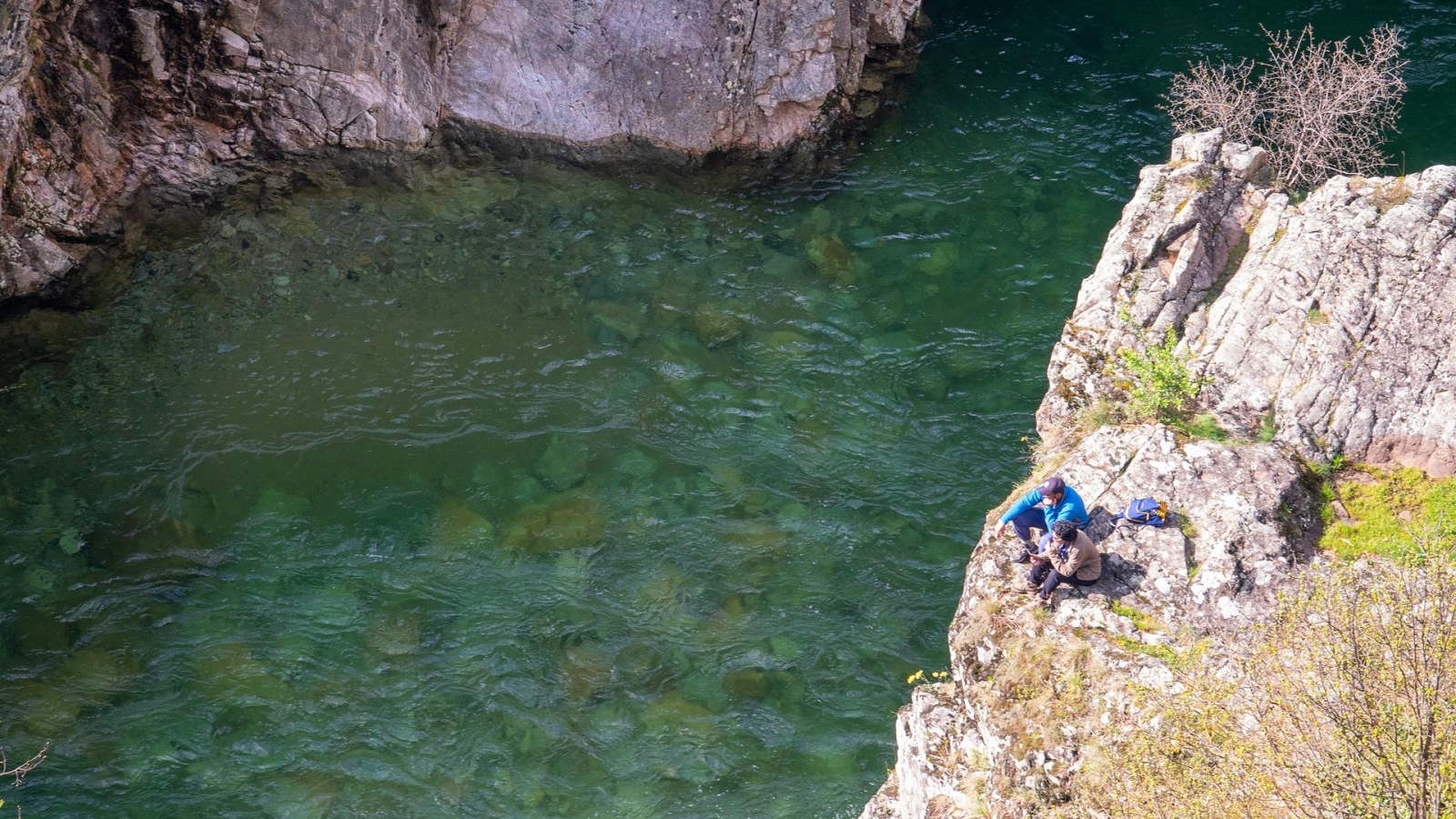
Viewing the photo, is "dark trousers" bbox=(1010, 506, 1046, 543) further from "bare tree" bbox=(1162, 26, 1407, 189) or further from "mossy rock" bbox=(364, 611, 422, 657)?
"bare tree" bbox=(1162, 26, 1407, 189)

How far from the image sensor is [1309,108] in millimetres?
18547

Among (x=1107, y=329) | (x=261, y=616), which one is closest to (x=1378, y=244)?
(x=1107, y=329)

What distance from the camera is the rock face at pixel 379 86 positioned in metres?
17.5

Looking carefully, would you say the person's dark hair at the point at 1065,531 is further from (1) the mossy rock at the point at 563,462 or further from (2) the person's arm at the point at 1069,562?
(1) the mossy rock at the point at 563,462

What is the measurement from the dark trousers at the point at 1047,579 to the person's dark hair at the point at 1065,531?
0.52 metres

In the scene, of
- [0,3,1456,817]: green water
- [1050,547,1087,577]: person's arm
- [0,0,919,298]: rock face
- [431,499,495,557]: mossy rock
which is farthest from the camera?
[0,0,919,298]: rock face

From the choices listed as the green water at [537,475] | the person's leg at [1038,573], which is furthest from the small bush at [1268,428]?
the green water at [537,475]

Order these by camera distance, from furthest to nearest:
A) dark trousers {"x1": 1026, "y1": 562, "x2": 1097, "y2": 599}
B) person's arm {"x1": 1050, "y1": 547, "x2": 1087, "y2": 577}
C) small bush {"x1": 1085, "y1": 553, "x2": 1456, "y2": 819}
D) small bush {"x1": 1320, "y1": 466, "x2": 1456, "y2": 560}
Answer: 1. small bush {"x1": 1320, "y1": 466, "x2": 1456, "y2": 560}
2. dark trousers {"x1": 1026, "y1": 562, "x2": 1097, "y2": 599}
3. person's arm {"x1": 1050, "y1": 547, "x2": 1087, "y2": 577}
4. small bush {"x1": 1085, "y1": 553, "x2": 1456, "y2": 819}

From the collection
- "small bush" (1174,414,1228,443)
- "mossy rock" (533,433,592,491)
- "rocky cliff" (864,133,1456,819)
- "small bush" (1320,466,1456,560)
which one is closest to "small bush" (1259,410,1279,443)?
"rocky cliff" (864,133,1456,819)

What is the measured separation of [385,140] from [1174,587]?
16217 millimetres

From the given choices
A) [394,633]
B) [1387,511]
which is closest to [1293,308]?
[1387,511]

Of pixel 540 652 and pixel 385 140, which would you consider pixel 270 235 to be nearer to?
pixel 385 140

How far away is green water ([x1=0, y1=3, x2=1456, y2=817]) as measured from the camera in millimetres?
13273

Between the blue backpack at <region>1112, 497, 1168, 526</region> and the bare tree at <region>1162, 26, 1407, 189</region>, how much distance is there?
1028cm
